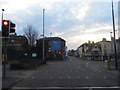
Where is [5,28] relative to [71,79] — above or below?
above

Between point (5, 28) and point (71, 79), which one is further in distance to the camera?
point (71, 79)

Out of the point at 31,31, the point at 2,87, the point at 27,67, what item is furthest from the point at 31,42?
the point at 2,87

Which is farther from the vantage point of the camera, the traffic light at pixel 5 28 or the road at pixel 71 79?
the traffic light at pixel 5 28

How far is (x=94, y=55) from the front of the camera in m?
104

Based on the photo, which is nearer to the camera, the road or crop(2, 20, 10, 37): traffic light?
the road

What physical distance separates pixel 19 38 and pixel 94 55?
148 ft

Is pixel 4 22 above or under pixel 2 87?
above

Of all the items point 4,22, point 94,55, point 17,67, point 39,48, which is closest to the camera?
point 4,22

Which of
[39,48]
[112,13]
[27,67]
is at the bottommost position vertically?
[27,67]

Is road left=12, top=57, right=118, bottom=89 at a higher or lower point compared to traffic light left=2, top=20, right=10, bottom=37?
lower

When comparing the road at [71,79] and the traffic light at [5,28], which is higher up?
the traffic light at [5,28]

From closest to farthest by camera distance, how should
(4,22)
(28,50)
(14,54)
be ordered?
(4,22) → (28,50) → (14,54)

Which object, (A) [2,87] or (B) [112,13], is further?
(B) [112,13]

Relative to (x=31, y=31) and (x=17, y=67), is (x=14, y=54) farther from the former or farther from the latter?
(x=17, y=67)
